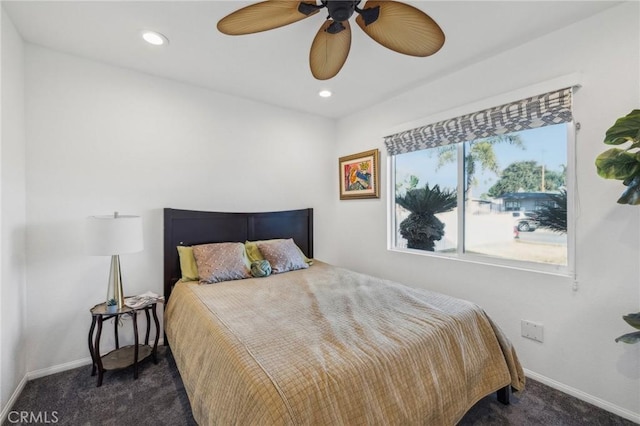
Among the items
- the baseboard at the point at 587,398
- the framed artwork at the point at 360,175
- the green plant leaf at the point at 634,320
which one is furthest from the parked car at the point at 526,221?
the framed artwork at the point at 360,175

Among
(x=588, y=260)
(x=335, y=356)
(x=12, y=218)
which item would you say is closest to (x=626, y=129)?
(x=588, y=260)

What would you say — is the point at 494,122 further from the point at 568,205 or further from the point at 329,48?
the point at 329,48

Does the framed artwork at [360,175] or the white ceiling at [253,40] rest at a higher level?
the white ceiling at [253,40]

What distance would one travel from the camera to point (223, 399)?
119 cm

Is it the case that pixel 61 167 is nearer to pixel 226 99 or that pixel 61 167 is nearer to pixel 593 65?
pixel 226 99

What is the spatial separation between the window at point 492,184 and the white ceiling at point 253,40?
19.4 inches

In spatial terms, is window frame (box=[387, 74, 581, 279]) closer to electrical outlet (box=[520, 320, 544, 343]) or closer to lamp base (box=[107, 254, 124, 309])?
electrical outlet (box=[520, 320, 544, 343])

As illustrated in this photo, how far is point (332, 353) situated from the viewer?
49.8 inches

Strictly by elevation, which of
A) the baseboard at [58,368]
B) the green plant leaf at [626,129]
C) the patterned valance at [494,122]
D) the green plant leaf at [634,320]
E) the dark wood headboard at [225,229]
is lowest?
the baseboard at [58,368]

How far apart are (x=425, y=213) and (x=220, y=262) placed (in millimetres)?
2110

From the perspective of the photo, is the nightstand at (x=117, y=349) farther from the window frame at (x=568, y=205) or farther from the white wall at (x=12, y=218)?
the window frame at (x=568, y=205)

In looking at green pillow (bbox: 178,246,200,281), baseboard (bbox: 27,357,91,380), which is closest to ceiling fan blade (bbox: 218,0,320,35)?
green pillow (bbox: 178,246,200,281)

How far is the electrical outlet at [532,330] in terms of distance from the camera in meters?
2.08

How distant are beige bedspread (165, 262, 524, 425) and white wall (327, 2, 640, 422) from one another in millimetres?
488
